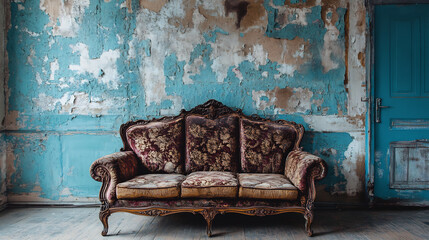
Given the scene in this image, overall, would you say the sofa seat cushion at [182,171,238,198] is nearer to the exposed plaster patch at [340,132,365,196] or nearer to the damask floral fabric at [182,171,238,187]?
the damask floral fabric at [182,171,238,187]

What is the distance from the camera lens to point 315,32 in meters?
3.19

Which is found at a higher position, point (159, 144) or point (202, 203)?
point (159, 144)

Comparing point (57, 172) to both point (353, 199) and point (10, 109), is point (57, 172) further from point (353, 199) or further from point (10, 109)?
point (353, 199)

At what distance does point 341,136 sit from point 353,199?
702mm

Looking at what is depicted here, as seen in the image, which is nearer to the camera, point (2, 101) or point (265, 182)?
point (265, 182)

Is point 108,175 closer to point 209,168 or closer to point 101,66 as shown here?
point 209,168

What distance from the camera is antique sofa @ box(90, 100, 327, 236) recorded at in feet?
7.90

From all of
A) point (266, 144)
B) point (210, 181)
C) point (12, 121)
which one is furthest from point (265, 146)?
point (12, 121)

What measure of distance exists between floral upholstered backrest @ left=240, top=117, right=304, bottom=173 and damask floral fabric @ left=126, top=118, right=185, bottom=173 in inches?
25.8

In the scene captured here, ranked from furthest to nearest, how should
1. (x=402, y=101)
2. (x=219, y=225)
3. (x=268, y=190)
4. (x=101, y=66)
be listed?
(x=101, y=66) < (x=402, y=101) < (x=219, y=225) < (x=268, y=190)

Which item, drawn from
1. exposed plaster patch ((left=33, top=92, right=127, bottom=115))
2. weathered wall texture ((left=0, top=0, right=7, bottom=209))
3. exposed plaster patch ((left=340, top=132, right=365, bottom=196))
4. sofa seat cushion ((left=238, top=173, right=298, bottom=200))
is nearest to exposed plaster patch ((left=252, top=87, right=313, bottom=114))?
exposed plaster patch ((left=340, top=132, right=365, bottom=196))

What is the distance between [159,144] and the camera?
2959mm

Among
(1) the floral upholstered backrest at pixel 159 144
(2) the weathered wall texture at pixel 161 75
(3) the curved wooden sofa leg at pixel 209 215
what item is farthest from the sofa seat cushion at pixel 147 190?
(2) the weathered wall texture at pixel 161 75

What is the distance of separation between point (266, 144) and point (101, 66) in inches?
78.8
